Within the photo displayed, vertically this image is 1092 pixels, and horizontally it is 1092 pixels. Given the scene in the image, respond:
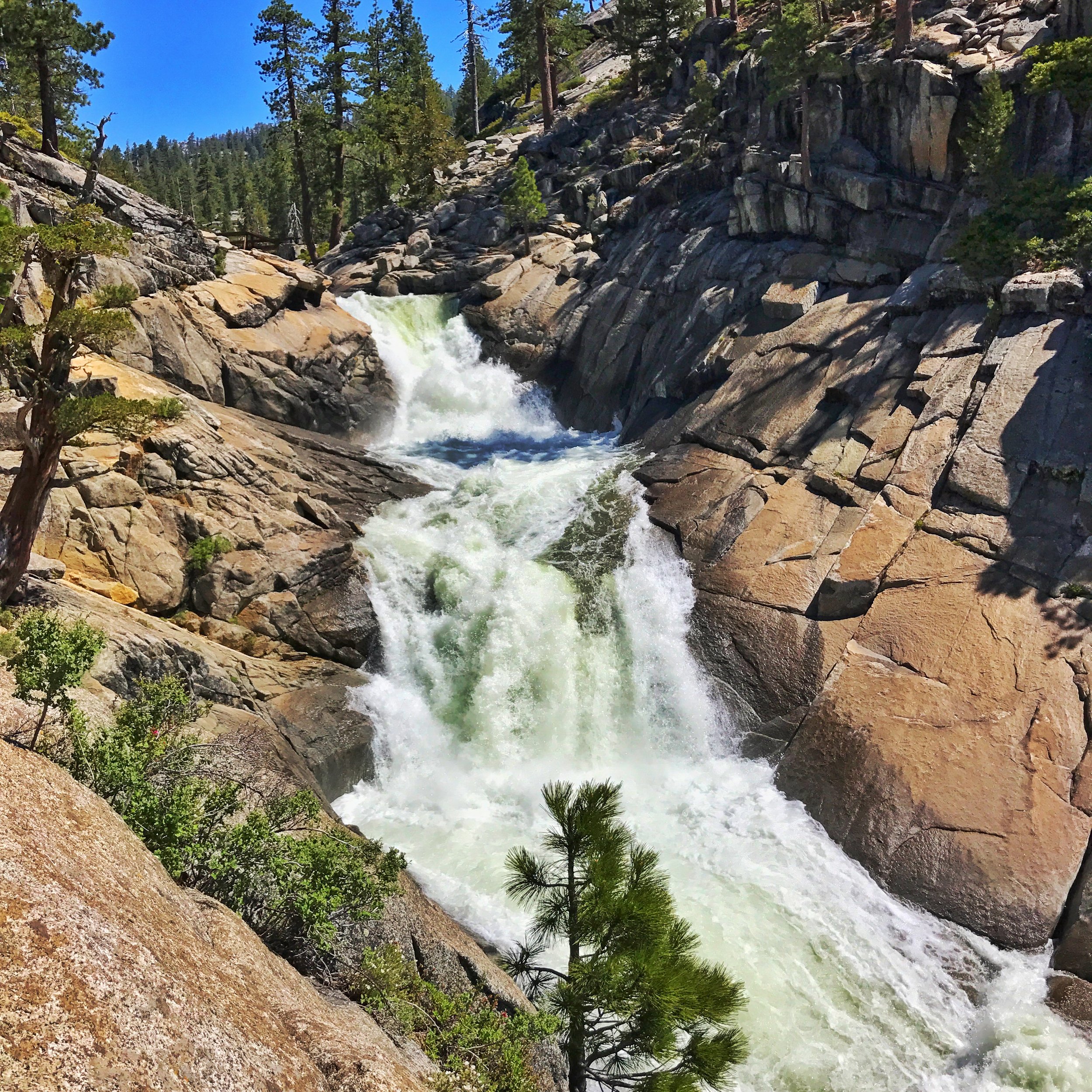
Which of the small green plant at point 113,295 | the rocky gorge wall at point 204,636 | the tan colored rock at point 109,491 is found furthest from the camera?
the tan colored rock at point 109,491

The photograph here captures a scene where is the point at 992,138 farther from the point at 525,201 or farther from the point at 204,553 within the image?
the point at 204,553

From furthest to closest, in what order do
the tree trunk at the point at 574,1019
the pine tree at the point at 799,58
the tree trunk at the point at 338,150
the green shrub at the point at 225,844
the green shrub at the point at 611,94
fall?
the green shrub at the point at 611,94, the tree trunk at the point at 338,150, the pine tree at the point at 799,58, the tree trunk at the point at 574,1019, the green shrub at the point at 225,844

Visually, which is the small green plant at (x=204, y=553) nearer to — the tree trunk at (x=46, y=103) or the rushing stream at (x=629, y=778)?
the rushing stream at (x=629, y=778)

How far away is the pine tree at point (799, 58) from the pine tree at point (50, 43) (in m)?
27.4

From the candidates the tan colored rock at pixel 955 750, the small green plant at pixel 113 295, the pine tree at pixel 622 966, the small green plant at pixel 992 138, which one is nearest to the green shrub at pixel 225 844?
the pine tree at pixel 622 966

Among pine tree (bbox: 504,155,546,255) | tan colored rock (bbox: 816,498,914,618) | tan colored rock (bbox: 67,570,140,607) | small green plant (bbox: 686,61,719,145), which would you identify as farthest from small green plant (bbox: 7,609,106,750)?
small green plant (bbox: 686,61,719,145)

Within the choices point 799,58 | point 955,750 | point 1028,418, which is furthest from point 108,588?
point 799,58

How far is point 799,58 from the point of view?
102ft

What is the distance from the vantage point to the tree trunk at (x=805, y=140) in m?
30.9

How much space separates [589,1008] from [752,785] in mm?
11269

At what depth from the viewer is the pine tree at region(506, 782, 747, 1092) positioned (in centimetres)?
846

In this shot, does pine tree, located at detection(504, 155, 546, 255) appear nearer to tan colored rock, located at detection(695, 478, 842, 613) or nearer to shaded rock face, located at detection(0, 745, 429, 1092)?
tan colored rock, located at detection(695, 478, 842, 613)

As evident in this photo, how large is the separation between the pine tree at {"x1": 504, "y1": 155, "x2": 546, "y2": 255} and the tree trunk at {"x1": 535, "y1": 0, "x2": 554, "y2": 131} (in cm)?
1369

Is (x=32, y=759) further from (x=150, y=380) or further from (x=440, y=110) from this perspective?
(x=440, y=110)
